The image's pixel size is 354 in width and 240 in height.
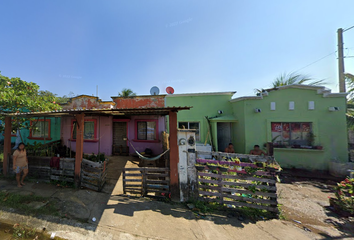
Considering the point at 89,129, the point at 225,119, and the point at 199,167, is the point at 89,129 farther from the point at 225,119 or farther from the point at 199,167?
the point at 225,119

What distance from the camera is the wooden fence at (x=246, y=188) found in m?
3.72

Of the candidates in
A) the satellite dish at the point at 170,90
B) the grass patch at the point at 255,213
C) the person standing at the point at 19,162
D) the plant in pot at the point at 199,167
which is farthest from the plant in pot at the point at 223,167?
the satellite dish at the point at 170,90

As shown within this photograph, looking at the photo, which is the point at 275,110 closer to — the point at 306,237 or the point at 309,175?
the point at 309,175

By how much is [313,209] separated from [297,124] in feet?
19.8

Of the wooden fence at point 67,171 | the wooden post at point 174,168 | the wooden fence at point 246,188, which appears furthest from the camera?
the wooden fence at point 67,171

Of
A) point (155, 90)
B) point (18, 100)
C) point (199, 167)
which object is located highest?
point (155, 90)

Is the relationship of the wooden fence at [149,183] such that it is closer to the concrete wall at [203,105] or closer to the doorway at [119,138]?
the doorway at [119,138]

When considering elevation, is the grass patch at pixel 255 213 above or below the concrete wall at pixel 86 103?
below

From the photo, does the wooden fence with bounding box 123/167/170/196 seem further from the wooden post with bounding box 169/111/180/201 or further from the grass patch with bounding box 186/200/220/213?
the grass patch with bounding box 186/200/220/213

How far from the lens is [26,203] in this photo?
3777mm

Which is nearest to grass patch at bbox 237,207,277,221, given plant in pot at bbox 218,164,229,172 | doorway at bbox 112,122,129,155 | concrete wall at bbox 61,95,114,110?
plant in pot at bbox 218,164,229,172

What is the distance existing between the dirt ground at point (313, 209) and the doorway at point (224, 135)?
4355 millimetres

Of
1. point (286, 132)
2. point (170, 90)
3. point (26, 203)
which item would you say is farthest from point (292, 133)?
point (26, 203)

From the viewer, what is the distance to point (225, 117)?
9891mm
